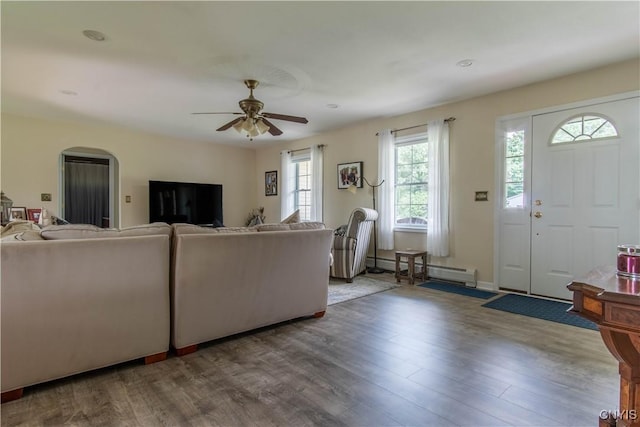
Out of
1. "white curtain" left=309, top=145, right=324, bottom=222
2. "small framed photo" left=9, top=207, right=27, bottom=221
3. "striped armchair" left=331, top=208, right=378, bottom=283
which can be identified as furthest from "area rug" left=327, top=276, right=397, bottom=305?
"small framed photo" left=9, top=207, right=27, bottom=221

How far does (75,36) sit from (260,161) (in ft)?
17.0

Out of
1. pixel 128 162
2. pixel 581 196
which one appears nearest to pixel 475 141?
pixel 581 196

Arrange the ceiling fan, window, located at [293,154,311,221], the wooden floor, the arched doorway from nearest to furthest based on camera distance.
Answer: the wooden floor < the ceiling fan < window, located at [293,154,311,221] < the arched doorway

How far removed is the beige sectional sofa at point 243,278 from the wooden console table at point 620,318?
206cm

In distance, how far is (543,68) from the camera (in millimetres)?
3416

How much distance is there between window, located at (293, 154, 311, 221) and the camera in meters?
6.88

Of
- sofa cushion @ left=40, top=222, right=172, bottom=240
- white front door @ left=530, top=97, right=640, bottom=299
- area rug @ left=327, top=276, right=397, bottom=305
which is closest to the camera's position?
sofa cushion @ left=40, top=222, right=172, bottom=240

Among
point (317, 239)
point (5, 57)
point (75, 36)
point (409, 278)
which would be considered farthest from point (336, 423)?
point (5, 57)

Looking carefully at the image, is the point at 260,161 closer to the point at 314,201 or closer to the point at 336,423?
the point at 314,201

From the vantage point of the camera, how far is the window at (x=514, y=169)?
3.97 m

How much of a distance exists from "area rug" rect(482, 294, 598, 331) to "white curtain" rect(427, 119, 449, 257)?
41.2 inches

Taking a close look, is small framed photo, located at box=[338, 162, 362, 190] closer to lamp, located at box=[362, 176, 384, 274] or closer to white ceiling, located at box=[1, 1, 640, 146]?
lamp, located at box=[362, 176, 384, 274]

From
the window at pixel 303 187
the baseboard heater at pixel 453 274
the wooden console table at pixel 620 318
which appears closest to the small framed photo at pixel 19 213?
the window at pixel 303 187

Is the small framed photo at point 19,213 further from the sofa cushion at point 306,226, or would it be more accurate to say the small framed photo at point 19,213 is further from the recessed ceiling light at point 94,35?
the sofa cushion at point 306,226
